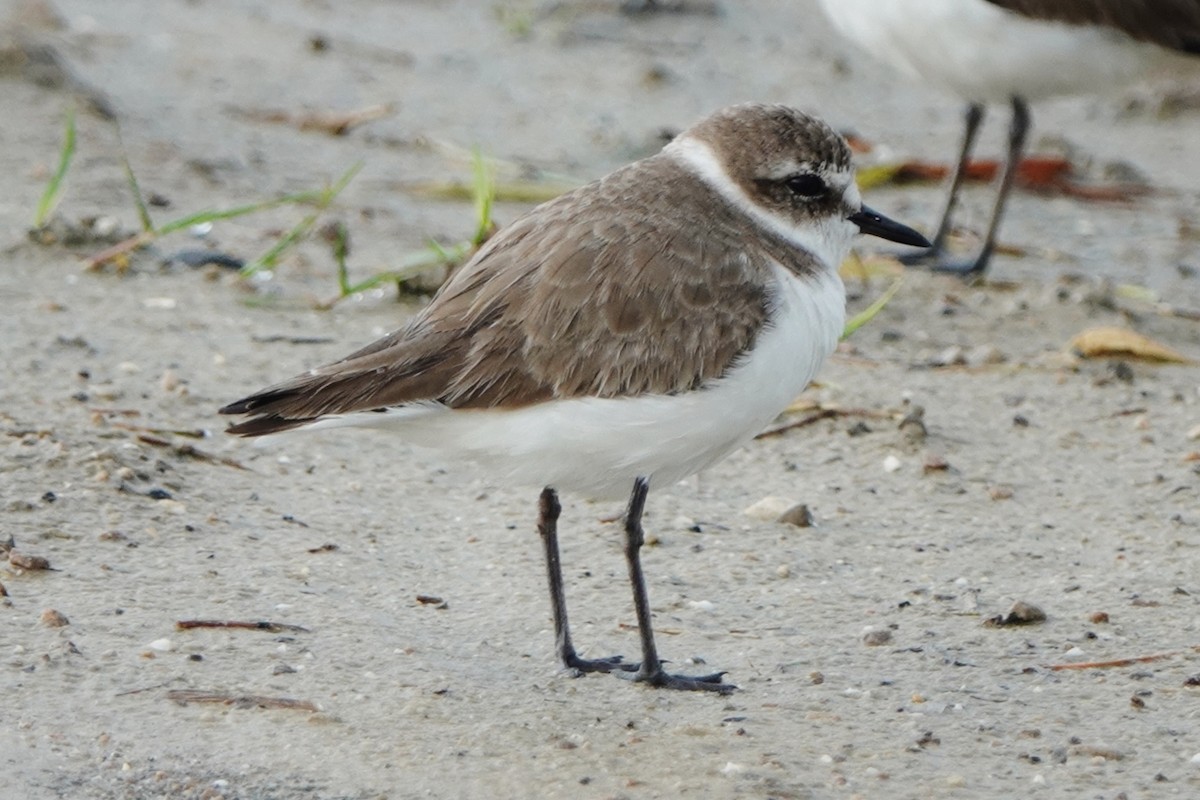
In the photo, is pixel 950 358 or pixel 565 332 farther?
pixel 950 358

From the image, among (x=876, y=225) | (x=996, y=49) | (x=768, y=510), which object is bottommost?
(x=768, y=510)

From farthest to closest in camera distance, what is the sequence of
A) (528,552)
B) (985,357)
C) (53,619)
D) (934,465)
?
(985,357), (934,465), (528,552), (53,619)

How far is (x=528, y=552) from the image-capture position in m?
5.20

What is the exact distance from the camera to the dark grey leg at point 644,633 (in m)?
4.35

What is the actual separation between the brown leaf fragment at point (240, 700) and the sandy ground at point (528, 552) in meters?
0.03

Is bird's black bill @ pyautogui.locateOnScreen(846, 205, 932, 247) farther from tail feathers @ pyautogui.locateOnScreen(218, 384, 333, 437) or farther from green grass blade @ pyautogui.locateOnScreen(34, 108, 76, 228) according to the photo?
green grass blade @ pyautogui.locateOnScreen(34, 108, 76, 228)

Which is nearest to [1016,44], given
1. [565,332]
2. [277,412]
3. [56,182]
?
[56,182]

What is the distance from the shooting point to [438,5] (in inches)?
474

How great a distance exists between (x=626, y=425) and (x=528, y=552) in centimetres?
109

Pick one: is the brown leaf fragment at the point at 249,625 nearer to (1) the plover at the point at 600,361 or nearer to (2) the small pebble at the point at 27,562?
(2) the small pebble at the point at 27,562

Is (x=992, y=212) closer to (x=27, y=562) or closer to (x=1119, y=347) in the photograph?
(x=1119, y=347)

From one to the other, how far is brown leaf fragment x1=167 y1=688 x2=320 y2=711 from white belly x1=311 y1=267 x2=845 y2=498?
24.7 inches

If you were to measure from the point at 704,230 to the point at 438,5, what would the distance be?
794 centimetres

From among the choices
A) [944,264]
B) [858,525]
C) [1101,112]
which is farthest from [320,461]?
[1101,112]
